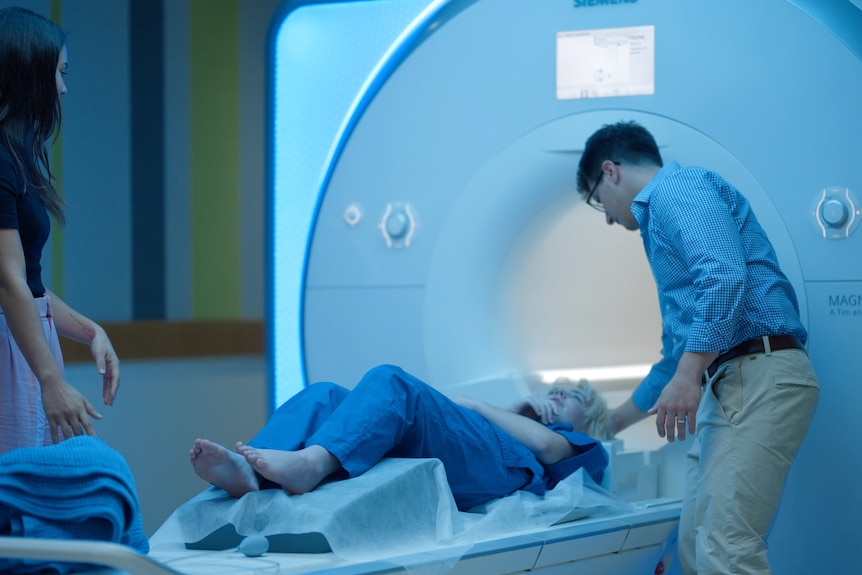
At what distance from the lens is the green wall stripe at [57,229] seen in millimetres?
2971

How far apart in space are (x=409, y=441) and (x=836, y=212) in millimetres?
1020

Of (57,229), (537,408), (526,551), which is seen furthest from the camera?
(57,229)

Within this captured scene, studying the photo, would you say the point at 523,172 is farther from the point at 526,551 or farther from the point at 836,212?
the point at 526,551

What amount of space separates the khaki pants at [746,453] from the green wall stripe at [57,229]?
1929 millimetres

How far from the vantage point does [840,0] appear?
2.18 metres

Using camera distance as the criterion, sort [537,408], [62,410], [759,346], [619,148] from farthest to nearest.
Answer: [537,408] → [619,148] → [759,346] → [62,410]

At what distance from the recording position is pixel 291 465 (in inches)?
68.3

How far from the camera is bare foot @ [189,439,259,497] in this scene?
1672 mm

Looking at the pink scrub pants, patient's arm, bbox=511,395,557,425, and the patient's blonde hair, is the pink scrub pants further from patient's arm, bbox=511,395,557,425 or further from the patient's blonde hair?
the patient's blonde hair

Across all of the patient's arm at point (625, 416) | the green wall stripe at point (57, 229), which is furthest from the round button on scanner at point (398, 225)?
the green wall stripe at point (57, 229)

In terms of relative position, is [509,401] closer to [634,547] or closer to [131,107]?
[634,547]

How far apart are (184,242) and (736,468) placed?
2.09 meters

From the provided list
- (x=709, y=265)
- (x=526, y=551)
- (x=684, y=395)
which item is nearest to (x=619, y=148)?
(x=709, y=265)

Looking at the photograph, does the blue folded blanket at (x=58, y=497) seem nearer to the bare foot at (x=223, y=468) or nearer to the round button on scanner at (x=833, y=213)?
the bare foot at (x=223, y=468)
